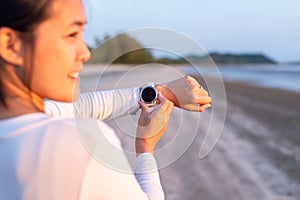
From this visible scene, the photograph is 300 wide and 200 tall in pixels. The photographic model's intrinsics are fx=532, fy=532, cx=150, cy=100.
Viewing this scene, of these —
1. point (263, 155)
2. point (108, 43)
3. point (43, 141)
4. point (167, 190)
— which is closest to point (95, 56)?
point (108, 43)

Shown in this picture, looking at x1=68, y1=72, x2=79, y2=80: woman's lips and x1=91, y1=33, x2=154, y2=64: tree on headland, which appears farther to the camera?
x1=91, y1=33, x2=154, y2=64: tree on headland

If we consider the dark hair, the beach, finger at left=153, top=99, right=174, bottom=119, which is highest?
the dark hair

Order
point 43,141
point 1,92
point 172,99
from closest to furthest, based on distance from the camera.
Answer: point 43,141, point 1,92, point 172,99

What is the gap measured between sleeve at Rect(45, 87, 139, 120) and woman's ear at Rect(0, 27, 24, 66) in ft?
1.24

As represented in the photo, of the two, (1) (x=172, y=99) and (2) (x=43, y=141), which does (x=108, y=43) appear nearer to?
(1) (x=172, y=99)

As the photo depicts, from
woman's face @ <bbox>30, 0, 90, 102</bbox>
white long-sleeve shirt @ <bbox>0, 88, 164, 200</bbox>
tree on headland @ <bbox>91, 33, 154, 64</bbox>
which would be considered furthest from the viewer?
tree on headland @ <bbox>91, 33, 154, 64</bbox>

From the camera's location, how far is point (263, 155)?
979cm

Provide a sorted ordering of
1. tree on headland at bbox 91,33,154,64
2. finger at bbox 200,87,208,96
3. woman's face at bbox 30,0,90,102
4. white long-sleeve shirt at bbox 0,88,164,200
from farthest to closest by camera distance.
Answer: finger at bbox 200,87,208,96
tree on headland at bbox 91,33,154,64
woman's face at bbox 30,0,90,102
white long-sleeve shirt at bbox 0,88,164,200

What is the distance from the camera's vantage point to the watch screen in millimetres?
1371

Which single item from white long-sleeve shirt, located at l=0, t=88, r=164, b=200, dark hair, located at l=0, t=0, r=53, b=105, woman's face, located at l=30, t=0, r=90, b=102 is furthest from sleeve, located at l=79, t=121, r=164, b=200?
dark hair, located at l=0, t=0, r=53, b=105

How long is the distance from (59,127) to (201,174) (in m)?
6.97

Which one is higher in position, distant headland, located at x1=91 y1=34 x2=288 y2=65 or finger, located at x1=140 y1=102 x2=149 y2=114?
distant headland, located at x1=91 y1=34 x2=288 y2=65

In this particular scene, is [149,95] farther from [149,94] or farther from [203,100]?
[203,100]

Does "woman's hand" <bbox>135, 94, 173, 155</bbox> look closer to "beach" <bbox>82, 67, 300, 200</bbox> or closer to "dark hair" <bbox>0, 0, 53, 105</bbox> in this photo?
"beach" <bbox>82, 67, 300, 200</bbox>
